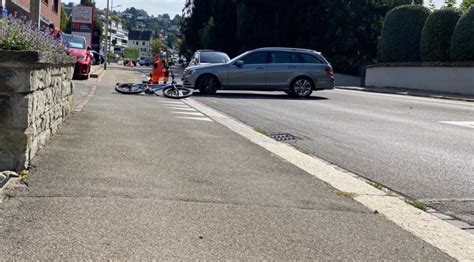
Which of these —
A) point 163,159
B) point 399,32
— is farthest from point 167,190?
point 399,32

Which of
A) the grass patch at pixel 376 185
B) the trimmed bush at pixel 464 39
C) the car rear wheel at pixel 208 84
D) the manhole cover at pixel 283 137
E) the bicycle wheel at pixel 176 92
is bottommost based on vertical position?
the grass patch at pixel 376 185

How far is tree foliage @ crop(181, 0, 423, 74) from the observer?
52.4 m

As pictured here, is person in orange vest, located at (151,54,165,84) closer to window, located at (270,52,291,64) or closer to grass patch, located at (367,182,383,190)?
window, located at (270,52,291,64)

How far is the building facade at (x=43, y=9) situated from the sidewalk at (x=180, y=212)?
15799mm

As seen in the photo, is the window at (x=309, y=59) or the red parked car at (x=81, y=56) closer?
the window at (x=309, y=59)

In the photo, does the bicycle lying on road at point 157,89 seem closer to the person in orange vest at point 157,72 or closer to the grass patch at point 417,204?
the person in orange vest at point 157,72

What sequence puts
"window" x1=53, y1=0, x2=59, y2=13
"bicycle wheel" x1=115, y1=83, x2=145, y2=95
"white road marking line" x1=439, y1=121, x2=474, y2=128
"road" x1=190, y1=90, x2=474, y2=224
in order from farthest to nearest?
"window" x1=53, y1=0, x2=59, y2=13 < "bicycle wheel" x1=115, y1=83, x2=145, y2=95 < "white road marking line" x1=439, y1=121, x2=474, y2=128 < "road" x1=190, y1=90, x2=474, y2=224

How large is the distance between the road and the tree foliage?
33.3 meters

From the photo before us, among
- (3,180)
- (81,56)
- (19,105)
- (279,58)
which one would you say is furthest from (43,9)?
(3,180)

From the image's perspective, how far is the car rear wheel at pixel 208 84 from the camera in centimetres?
2186

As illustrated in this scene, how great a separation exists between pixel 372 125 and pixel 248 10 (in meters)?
42.4

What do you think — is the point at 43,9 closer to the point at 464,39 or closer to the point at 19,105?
the point at 464,39

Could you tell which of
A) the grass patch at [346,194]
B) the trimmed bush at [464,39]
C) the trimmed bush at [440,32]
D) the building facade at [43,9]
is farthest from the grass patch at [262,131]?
the trimmed bush at [440,32]

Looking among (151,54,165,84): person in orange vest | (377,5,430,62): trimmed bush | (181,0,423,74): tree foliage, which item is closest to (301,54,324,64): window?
(151,54,165,84): person in orange vest
